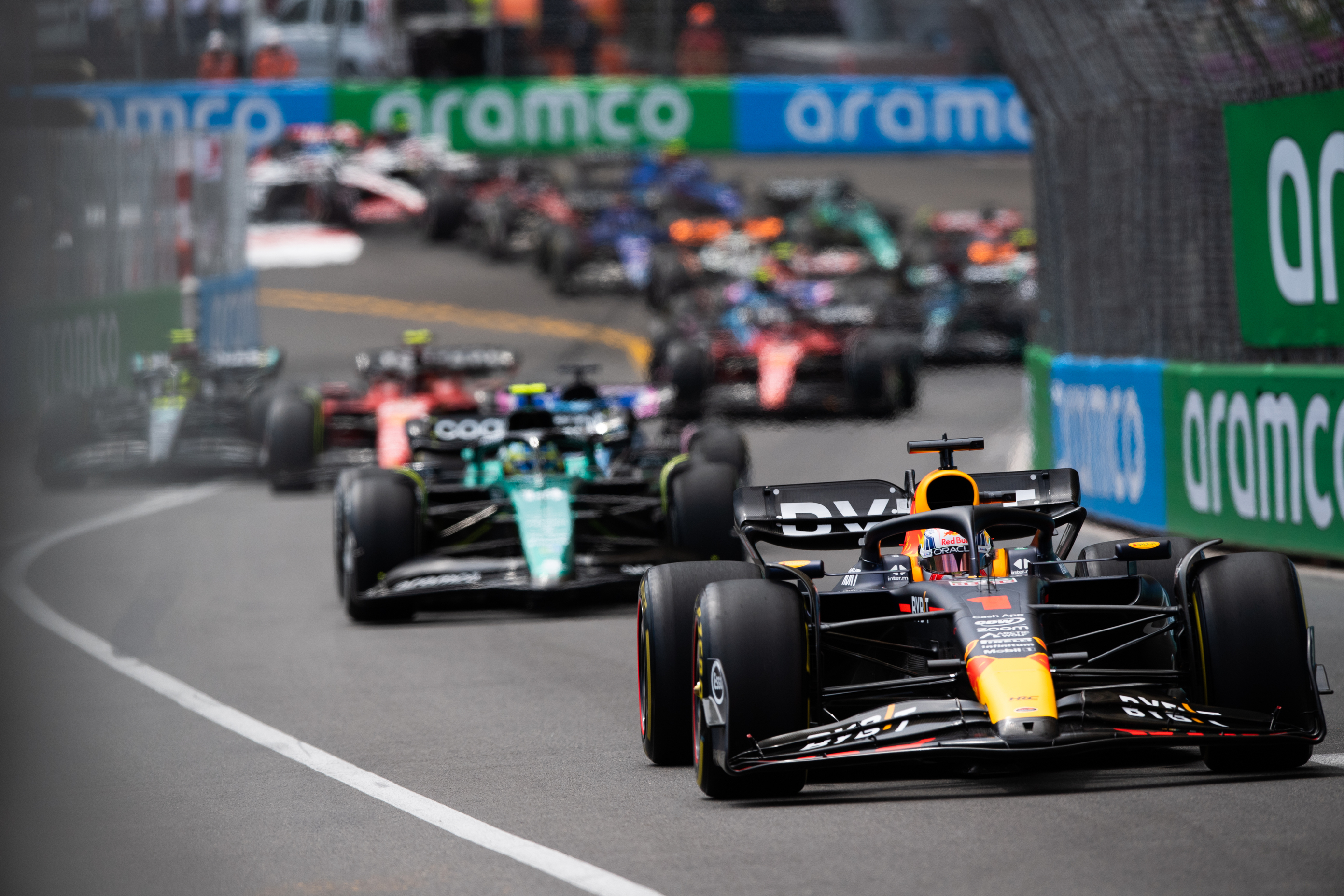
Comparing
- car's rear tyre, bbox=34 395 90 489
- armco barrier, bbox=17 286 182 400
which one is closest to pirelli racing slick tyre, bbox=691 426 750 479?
car's rear tyre, bbox=34 395 90 489

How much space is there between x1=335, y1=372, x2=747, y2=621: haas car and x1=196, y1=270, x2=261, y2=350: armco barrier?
551 inches

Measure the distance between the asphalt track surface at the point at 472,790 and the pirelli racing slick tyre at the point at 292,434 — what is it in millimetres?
4657

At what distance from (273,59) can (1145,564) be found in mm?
26646

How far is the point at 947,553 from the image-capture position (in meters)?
7.71

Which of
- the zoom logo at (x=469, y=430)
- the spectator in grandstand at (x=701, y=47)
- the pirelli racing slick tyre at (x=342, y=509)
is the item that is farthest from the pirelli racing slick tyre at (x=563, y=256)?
the pirelli racing slick tyre at (x=342, y=509)

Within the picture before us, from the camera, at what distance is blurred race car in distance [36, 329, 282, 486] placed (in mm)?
19750

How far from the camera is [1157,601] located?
763 centimetres

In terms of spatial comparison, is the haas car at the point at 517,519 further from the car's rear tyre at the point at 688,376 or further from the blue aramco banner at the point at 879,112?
the blue aramco banner at the point at 879,112

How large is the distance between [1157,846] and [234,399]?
1569 centimetres

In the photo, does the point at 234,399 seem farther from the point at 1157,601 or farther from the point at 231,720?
the point at 1157,601

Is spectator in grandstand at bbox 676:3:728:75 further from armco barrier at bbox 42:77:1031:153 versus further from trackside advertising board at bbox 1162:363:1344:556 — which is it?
trackside advertising board at bbox 1162:363:1344:556

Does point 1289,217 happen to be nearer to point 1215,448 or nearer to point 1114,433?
point 1215,448

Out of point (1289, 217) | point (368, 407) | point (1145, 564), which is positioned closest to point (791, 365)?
point (368, 407)

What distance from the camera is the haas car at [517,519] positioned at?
1216 cm
